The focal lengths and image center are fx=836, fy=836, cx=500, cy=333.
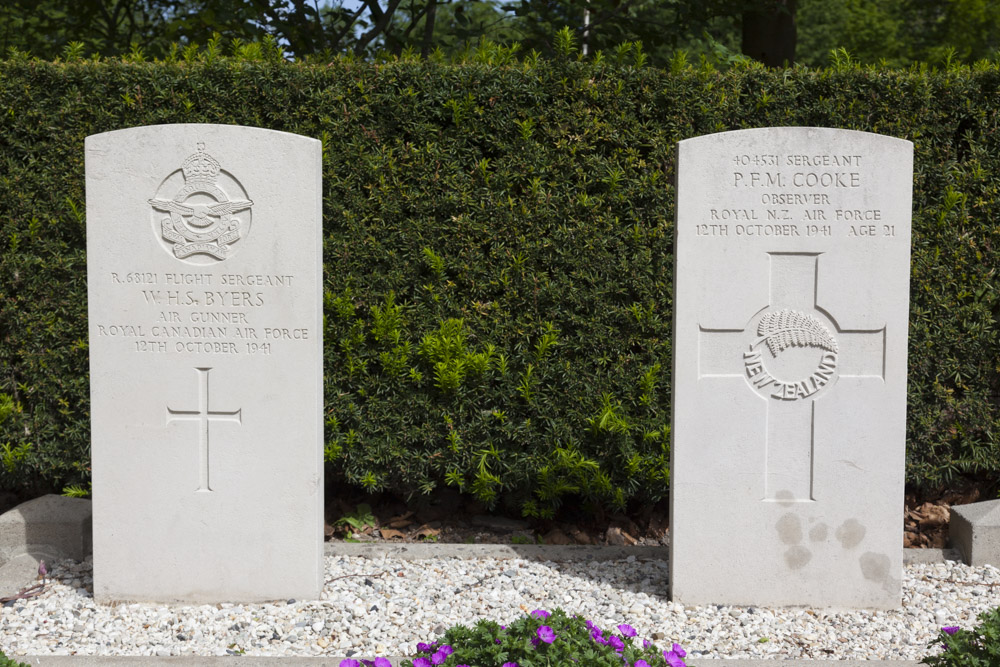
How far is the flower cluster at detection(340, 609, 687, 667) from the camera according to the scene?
2365mm

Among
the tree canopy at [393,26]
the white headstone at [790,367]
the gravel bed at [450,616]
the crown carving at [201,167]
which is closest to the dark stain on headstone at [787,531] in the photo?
the white headstone at [790,367]

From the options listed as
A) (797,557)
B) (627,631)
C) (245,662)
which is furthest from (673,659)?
(245,662)

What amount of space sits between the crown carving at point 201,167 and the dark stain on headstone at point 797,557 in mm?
2891

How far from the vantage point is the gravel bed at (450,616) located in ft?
10.6

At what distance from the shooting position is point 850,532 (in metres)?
3.59

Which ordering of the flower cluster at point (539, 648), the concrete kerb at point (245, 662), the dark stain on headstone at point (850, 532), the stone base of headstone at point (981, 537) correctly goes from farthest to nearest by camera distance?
the stone base of headstone at point (981, 537) → the dark stain on headstone at point (850, 532) → the concrete kerb at point (245, 662) → the flower cluster at point (539, 648)

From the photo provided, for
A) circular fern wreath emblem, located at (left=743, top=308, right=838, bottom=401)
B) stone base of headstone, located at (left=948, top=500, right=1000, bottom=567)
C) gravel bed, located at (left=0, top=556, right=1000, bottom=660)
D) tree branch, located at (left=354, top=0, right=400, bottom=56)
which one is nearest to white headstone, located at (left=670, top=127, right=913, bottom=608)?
circular fern wreath emblem, located at (left=743, top=308, right=838, bottom=401)

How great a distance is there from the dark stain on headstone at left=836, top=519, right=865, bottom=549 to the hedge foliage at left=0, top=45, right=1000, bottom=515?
107 cm

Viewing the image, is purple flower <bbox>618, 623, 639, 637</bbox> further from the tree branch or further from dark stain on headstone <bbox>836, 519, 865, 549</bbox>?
the tree branch

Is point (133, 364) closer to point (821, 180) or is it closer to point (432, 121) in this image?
point (432, 121)

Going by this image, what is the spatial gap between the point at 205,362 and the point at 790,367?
2.45 metres

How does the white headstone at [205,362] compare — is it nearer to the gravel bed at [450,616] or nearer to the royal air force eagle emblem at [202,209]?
the royal air force eagle emblem at [202,209]

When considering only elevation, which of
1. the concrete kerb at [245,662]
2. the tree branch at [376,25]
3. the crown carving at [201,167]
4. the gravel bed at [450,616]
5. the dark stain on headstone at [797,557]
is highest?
the tree branch at [376,25]

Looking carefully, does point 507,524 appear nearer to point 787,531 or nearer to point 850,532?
point 787,531
